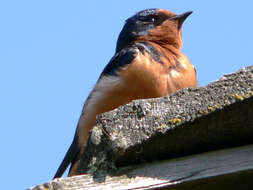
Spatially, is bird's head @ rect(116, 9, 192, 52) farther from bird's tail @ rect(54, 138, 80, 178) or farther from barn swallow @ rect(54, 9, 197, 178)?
bird's tail @ rect(54, 138, 80, 178)

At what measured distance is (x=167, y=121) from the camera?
1.95 m

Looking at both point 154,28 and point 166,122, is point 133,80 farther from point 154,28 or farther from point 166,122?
point 166,122

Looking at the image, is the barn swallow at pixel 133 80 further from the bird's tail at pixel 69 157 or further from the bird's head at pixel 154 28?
the bird's head at pixel 154 28

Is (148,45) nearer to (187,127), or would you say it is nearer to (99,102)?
(99,102)

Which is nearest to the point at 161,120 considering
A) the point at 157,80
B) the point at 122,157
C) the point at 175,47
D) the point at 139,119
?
the point at 139,119

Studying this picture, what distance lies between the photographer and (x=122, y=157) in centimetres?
200

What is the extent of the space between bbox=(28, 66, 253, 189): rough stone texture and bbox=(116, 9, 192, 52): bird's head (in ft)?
7.87

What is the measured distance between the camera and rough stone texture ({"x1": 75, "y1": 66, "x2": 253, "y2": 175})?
1.94 metres

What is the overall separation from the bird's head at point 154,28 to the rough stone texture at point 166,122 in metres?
2.40

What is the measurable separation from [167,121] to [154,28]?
2.74m

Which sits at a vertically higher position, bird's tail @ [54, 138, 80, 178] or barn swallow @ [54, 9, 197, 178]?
barn swallow @ [54, 9, 197, 178]

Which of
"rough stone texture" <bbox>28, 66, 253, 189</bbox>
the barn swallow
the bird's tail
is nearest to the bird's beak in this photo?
the barn swallow

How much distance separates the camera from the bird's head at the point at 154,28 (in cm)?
446

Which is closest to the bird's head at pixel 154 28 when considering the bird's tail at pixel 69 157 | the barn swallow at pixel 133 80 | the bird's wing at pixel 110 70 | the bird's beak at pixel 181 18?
the bird's beak at pixel 181 18
